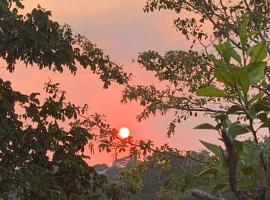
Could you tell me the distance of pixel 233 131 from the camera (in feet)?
4.58

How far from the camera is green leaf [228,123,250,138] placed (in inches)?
54.9

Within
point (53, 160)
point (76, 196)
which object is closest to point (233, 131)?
point (76, 196)

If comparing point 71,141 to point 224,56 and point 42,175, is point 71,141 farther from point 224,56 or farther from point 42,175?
point 224,56

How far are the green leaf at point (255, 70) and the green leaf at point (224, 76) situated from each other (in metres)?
0.08

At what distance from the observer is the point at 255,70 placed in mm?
1432

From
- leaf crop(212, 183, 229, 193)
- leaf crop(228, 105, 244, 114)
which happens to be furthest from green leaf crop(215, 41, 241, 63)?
leaf crop(212, 183, 229, 193)

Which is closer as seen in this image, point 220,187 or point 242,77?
point 242,77

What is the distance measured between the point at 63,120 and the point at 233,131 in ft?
37.1

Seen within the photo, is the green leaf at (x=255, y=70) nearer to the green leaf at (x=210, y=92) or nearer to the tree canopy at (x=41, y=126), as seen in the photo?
the green leaf at (x=210, y=92)

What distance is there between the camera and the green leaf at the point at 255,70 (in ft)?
4.66

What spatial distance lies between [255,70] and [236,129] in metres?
0.19

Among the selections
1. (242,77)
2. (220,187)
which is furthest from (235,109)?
(220,187)

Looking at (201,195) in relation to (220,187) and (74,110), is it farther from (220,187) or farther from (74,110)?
(74,110)

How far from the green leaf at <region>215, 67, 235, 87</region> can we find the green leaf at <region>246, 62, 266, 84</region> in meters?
0.08
